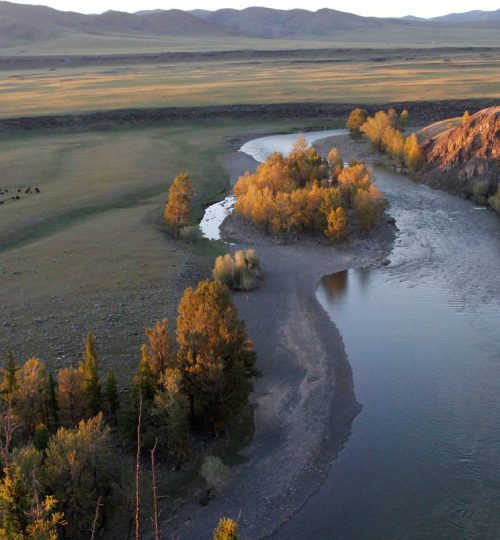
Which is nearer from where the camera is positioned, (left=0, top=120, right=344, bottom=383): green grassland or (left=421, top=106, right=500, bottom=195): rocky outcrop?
(left=0, top=120, right=344, bottom=383): green grassland

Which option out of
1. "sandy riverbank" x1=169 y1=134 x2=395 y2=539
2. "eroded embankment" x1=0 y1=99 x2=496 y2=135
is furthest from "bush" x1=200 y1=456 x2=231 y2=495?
A: "eroded embankment" x1=0 y1=99 x2=496 y2=135

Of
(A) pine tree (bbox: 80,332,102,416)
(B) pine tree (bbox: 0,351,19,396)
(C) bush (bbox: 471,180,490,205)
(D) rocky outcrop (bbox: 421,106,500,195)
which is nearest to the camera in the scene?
(B) pine tree (bbox: 0,351,19,396)

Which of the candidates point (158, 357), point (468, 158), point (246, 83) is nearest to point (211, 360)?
point (158, 357)

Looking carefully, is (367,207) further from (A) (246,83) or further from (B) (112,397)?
(A) (246,83)

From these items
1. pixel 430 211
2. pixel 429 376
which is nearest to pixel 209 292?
pixel 429 376

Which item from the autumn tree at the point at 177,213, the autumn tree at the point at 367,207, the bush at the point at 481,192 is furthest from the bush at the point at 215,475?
the bush at the point at 481,192

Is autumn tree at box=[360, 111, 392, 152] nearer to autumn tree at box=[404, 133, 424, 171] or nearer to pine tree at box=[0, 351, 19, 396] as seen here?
autumn tree at box=[404, 133, 424, 171]

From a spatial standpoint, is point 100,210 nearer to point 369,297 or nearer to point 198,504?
point 369,297
